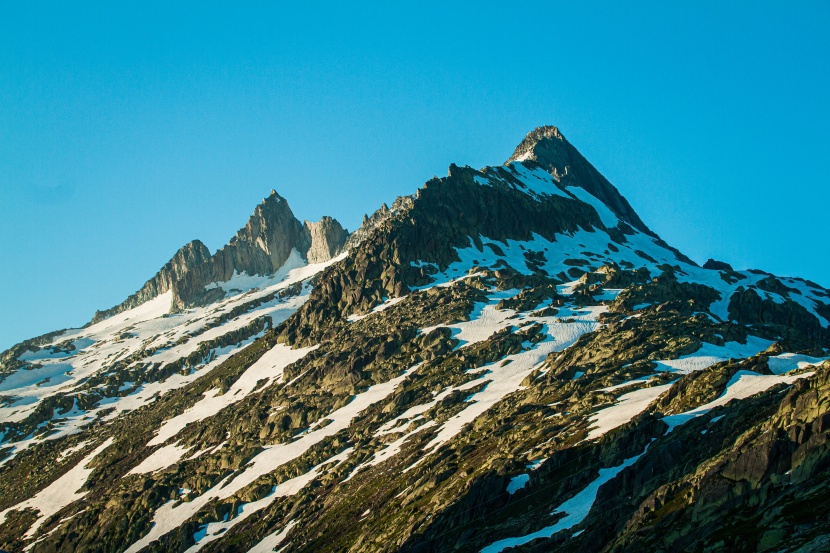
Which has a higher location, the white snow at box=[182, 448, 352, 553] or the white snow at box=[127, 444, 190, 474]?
the white snow at box=[127, 444, 190, 474]

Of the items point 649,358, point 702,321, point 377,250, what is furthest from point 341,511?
point 377,250

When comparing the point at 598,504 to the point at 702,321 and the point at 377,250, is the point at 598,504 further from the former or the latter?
Answer: the point at 377,250

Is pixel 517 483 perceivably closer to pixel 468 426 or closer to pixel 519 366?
pixel 468 426

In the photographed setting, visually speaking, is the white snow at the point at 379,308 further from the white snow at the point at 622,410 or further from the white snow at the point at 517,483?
the white snow at the point at 517,483

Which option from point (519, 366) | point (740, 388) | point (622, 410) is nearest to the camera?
point (740, 388)

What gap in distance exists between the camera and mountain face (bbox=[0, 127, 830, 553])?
51.1m

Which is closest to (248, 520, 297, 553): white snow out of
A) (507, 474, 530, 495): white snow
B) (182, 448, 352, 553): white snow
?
(182, 448, 352, 553): white snow

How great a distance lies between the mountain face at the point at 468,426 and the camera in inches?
2013

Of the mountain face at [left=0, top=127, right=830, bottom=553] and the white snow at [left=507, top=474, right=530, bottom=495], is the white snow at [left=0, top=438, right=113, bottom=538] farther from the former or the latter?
the white snow at [left=507, top=474, right=530, bottom=495]

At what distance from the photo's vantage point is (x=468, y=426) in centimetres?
9594

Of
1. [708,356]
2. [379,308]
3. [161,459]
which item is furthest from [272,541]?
[379,308]

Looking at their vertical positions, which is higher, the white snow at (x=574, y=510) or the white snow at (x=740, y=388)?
the white snow at (x=740, y=388)

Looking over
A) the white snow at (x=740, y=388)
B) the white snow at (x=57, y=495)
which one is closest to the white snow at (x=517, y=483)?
the white snow at (x=740, y=388)

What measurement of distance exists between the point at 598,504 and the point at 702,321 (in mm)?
74033
